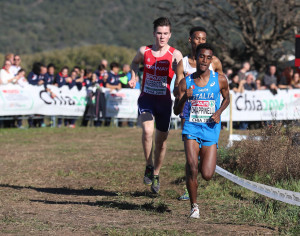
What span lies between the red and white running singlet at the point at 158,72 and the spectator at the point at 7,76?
32.7ft

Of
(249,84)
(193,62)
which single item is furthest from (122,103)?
(193,62)

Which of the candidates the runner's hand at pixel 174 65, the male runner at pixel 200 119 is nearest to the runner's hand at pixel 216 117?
the male runner at pixel 200 119

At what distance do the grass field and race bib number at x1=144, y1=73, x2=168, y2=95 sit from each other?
4.82ft

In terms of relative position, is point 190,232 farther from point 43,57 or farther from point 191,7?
point 43,57

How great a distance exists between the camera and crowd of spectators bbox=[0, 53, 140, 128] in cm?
1833

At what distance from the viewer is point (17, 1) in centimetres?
11788

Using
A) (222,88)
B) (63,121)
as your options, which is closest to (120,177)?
(222,88)

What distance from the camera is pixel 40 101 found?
19062 millimetres

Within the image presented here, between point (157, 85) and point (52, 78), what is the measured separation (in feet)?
35.8

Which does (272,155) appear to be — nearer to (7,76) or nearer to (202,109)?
(202,109)

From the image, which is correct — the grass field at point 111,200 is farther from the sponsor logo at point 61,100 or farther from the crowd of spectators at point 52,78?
the sponsor logo at point 61,100

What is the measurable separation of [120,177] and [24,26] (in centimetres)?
10354

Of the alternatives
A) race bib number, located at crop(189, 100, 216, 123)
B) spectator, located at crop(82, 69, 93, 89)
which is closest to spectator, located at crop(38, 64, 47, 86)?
spectator, located at crop(82, 69, 93, 89)

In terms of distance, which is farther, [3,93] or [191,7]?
[191,7]
